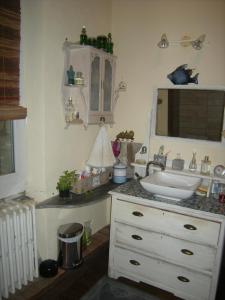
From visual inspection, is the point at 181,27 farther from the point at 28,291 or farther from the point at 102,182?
the point at 28,291

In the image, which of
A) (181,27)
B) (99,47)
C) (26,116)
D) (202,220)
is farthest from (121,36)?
(202,220)

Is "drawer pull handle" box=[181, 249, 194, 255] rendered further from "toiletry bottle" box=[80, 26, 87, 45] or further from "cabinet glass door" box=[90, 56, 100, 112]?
"toiletry bottle" box=[80, 26, 87, 45]

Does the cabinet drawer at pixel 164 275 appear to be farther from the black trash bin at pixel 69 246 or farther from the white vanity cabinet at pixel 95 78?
the white vanity cabinet at pixel 95 78

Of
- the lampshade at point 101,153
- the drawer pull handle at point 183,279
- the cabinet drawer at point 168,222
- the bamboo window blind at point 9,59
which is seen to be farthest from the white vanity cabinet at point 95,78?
the drawer pull handle at point 183,279

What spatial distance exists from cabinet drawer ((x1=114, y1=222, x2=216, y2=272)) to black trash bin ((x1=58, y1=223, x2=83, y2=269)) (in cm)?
33

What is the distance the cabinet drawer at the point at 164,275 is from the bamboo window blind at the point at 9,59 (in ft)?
4.54

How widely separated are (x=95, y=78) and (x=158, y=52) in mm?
632

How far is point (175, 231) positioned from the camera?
1.95 meters

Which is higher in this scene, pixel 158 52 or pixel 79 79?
pixel 158 52

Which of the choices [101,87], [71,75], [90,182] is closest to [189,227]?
[90,182]

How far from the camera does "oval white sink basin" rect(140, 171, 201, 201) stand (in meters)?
1.94

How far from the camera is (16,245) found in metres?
1.86

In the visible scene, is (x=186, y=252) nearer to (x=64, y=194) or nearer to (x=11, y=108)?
(x=64, y=194)

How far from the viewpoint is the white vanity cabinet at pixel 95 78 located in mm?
2104
